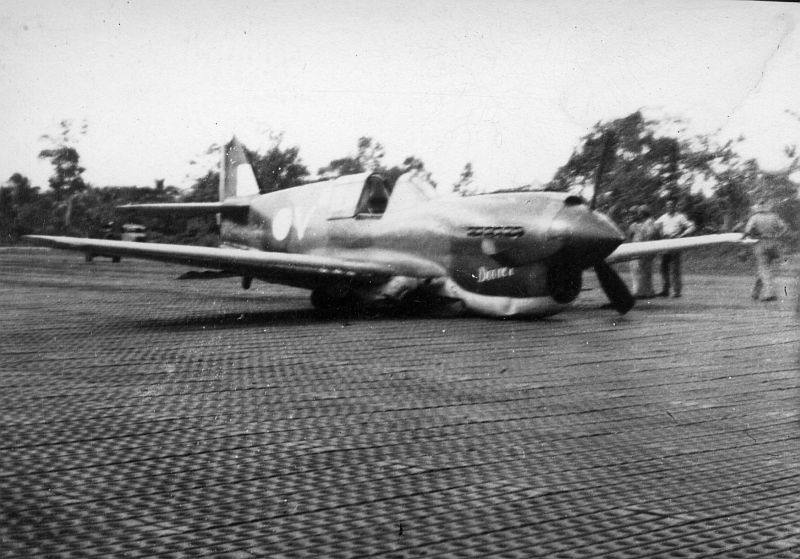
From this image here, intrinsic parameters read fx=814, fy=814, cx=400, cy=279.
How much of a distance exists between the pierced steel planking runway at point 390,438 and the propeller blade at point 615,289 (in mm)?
645

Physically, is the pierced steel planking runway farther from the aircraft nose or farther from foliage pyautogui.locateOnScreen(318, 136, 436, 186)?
foliage pyautogui.locateOnScreen(318, 136, 436, 186)

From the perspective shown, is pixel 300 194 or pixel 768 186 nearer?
pixel 768 186

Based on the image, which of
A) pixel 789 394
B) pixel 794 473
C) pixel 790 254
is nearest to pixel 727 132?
pixel 790 254

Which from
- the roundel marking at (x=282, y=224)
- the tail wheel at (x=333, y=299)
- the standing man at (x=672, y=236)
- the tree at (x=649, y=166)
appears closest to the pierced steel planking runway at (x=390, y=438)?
the standing man at (x=672, y=236)

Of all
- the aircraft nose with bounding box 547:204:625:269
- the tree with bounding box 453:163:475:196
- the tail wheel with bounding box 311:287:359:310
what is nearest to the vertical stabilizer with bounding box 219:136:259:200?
the tree with bounding box 453:163:475:196

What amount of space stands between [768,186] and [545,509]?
228 cm

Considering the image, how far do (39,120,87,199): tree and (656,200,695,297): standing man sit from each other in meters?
2.54

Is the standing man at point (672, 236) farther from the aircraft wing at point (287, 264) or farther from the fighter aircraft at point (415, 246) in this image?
the aircraft wing at point (287, 264)

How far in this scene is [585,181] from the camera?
153 inches

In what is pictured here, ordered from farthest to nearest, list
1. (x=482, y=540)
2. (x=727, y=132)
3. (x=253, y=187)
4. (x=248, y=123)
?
(x=253, y=187) < (x=727, y=132) < (x=248, y=123) < (x=482, y=540)

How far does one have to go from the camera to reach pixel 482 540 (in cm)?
144

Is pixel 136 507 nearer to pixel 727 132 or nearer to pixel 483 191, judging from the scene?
pixel 727 132

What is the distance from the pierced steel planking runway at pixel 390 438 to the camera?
1.46 meters

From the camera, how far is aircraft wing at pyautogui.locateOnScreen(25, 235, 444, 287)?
4496mm
